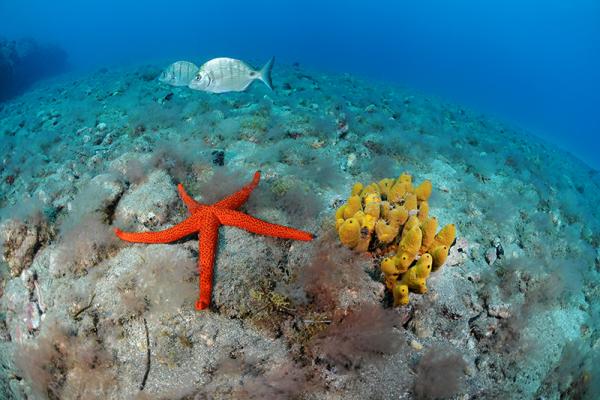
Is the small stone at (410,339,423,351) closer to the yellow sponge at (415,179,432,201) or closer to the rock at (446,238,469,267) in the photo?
the rock at (446,238,469,267)

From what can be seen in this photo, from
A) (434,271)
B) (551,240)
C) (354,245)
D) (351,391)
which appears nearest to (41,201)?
(354,245)

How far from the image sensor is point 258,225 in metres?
4.04

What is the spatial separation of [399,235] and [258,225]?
5.80ft

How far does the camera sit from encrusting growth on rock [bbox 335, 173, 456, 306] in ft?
12.2

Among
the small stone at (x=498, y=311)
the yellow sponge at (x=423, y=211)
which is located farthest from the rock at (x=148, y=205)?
the small stone at (x=498, y=311)

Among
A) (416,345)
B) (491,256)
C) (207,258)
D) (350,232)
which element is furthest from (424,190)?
(207,258)

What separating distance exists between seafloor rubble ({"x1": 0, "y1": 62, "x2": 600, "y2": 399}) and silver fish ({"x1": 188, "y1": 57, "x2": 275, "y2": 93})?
129 centimetres

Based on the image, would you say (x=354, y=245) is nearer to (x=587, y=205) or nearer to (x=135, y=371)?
(x=135, y=371)

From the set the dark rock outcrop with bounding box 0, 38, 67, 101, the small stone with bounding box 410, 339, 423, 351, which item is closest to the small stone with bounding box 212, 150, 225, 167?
the small stone with bounding box 410, 339, 423, 351

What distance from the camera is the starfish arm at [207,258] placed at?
357 cm

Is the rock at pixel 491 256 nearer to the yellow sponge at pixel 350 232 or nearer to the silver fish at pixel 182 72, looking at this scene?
the yellow sponge at pixel 350 232

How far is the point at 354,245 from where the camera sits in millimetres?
4125

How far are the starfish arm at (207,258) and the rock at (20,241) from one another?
2.89 m

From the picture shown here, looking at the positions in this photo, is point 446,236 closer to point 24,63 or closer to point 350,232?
point 350,232
